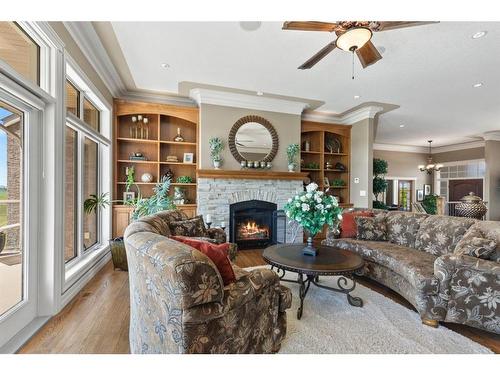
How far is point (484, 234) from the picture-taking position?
239 centimetres

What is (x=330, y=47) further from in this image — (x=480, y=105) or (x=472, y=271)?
(x=480, y=105)

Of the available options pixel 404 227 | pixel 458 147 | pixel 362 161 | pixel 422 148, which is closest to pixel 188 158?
pixel 362 161

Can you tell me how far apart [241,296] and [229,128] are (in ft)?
11.9

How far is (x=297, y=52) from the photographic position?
2.94m

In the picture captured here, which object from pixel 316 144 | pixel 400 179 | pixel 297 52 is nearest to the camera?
pixel 297 52

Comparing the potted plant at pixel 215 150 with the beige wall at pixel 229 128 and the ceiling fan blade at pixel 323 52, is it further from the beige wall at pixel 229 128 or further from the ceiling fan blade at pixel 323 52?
the ceiling fan blade at pixel 323 52

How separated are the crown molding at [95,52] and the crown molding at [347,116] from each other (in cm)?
379

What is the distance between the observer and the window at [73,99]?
9.40 feet

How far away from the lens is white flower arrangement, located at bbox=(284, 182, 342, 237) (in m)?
2.46

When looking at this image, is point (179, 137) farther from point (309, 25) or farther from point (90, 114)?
point (309, 25)

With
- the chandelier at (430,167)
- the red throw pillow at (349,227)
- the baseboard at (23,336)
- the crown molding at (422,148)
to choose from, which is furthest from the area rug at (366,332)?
the chandelier at (430,167)

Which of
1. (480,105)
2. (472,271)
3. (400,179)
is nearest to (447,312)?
(472,271)
